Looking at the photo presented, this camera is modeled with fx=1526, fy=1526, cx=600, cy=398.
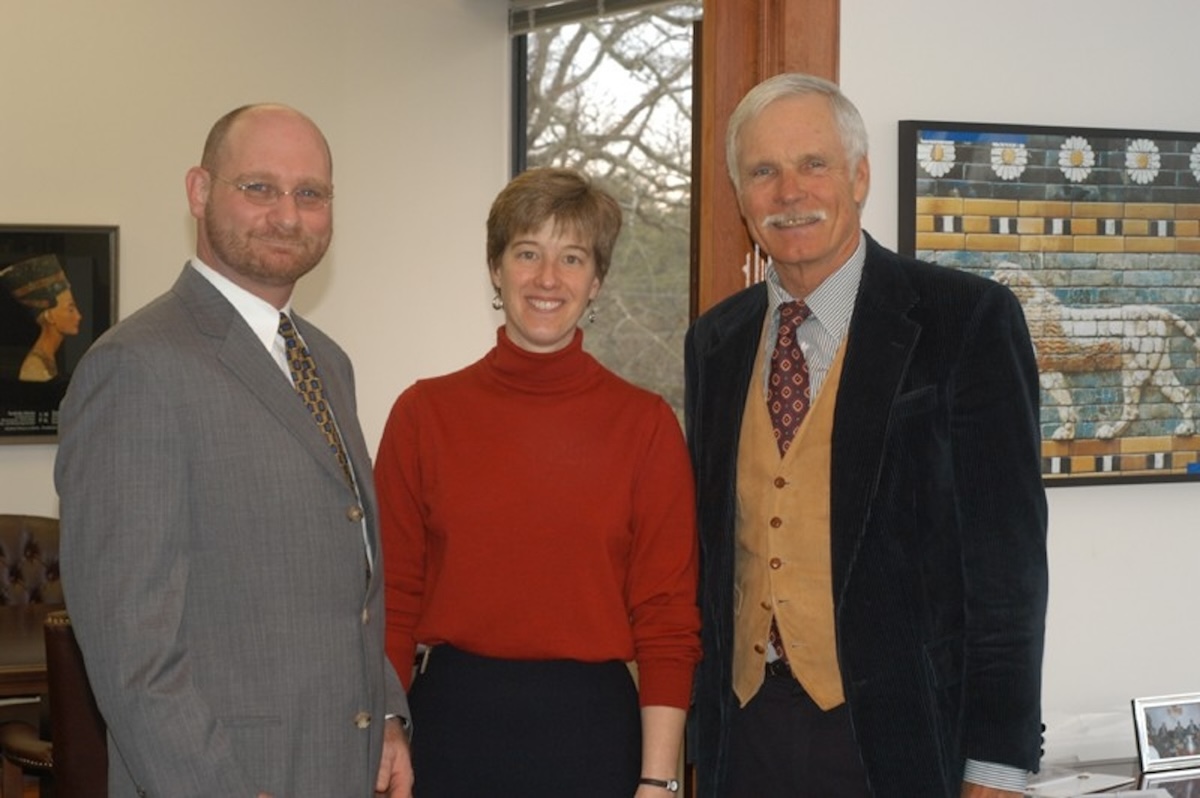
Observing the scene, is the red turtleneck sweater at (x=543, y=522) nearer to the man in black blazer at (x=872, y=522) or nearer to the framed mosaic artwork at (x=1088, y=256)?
the man in black blazer at (x=872, y=522)

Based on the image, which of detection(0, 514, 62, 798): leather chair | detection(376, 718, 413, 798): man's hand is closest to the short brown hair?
detection(376, 718, 413, 798): man's hand

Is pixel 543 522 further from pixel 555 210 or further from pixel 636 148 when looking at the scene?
pixel 636 148

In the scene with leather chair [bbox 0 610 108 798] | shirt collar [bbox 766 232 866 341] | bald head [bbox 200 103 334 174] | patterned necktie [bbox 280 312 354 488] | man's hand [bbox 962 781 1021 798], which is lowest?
leather chair [bbox 0 610 108 798]

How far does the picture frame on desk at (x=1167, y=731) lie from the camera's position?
128 inches

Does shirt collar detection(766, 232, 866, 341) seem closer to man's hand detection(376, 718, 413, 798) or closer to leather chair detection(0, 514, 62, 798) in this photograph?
man's hand detection(376, 718, 413, 798)

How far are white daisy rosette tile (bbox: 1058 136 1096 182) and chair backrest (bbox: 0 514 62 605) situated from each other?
3.73 meters

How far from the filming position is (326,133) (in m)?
6.42

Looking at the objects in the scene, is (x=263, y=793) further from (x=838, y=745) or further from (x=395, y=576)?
(x=838, y=745)

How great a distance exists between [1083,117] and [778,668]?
1.56 m

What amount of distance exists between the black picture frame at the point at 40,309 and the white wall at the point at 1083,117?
3.93 metres

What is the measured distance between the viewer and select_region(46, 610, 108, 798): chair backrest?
3633mm

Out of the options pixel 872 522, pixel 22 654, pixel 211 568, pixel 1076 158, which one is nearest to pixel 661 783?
pixel 872 522

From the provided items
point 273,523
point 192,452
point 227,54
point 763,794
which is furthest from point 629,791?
point 227,54

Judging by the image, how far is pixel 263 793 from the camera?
2072 mm
